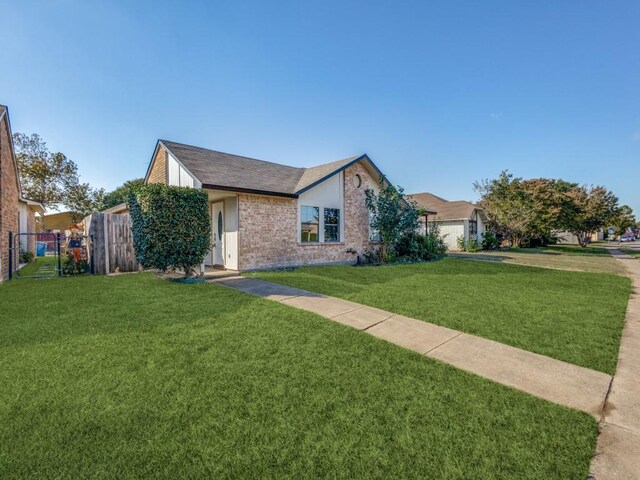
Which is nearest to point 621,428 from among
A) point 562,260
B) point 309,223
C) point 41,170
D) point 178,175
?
point 309,223

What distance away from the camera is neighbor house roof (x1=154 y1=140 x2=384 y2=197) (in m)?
10.9

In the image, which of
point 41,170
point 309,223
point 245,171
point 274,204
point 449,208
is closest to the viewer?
point 274,204

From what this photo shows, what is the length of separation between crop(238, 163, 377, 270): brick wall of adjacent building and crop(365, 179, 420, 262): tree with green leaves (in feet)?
1.76

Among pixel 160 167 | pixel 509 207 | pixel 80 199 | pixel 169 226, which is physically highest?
pixel 80 199

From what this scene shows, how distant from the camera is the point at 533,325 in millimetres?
5145

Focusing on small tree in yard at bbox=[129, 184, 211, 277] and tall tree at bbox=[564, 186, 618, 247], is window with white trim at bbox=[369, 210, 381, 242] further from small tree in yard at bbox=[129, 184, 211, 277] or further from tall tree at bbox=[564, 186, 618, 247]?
tall tree at bbox=[564, 186, 618, 247]

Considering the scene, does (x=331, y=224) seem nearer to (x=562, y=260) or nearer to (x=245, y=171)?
(x=245, y=171)

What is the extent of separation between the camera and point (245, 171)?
508 inches

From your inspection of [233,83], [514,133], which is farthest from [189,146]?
[514,133]

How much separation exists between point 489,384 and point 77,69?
49.7 feet

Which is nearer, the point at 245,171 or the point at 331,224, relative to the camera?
the point at 245,171

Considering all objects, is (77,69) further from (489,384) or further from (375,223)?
(489,384)

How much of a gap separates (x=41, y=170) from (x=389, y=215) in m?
33.4

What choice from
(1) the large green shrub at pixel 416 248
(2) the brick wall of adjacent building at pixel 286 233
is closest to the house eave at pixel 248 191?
(2) the brick wall of adjacent building at pixel 286 233
